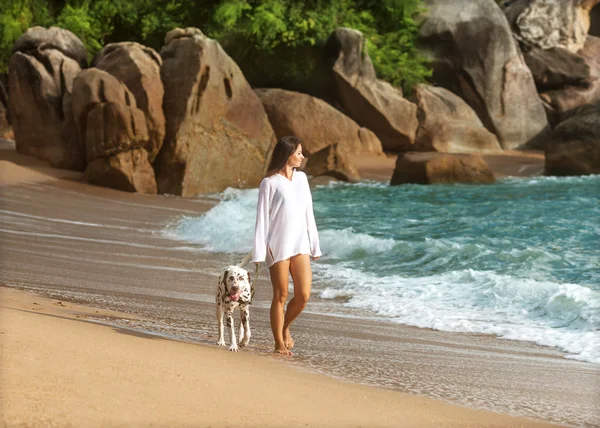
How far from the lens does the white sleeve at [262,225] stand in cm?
655

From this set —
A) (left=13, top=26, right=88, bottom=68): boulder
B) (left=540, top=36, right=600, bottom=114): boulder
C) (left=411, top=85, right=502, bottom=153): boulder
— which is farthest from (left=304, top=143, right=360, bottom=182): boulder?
(left=540, top=36, right=600, bottom=114): boulder

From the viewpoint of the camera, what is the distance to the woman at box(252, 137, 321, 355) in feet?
21.7

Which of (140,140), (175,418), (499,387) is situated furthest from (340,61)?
(175,418)

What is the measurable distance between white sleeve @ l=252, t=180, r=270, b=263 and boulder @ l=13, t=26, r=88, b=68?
17972mm

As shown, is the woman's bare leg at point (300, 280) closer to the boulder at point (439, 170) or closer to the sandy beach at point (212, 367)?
the sandy beach at point (212, 367)

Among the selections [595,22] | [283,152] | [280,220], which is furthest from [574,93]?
[280,220]

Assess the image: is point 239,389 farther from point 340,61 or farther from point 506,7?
point 506,7

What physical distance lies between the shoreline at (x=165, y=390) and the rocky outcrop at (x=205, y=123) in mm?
15444

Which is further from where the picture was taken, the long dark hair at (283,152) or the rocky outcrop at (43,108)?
the rocky outcrop at (43,108)

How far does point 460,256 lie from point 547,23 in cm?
2718

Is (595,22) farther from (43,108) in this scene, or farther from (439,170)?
(43,108)

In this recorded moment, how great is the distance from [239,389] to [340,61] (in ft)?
84.4

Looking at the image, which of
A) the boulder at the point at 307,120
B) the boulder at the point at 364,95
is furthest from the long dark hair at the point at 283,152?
the boulder at the point at 364,95

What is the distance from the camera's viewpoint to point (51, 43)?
78.4ft
